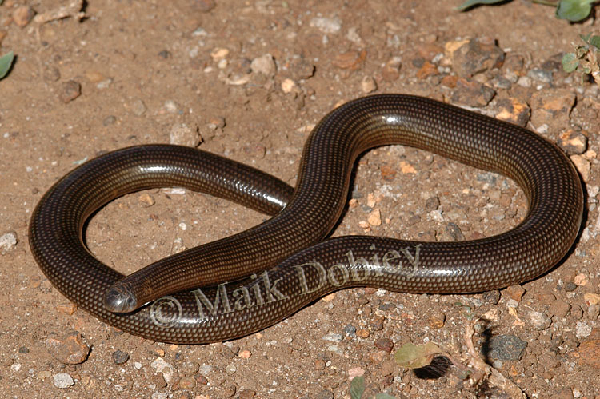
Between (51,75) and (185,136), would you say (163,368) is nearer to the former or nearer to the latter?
(185,136)

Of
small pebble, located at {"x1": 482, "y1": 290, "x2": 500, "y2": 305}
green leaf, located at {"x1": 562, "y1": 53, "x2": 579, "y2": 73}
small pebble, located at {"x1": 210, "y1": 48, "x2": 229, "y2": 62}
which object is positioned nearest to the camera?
small pebble, located at {"x1": 482, "y1": 290, "x2": 500, "y2": 305}

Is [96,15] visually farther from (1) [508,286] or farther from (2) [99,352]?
(1) [508,286]

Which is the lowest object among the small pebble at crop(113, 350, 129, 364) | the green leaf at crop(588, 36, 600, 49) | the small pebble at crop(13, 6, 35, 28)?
the small pebble at crop(113, 350, 129, 364)

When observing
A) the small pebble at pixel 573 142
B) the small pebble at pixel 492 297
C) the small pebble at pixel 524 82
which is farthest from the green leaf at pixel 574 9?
the small pebble at pixel 492 297

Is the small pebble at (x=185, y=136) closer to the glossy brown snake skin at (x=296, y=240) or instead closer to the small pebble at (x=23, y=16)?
the glossy brown snake skin at (x=296, y=240)

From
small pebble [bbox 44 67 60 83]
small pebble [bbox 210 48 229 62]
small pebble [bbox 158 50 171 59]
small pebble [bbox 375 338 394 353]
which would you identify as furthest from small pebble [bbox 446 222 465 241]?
small pebble [bbox 44 67 60 83]

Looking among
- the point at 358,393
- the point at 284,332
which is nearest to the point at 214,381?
the point at 284,332

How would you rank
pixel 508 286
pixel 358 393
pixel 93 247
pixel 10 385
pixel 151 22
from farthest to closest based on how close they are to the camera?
pixel 151 22 → pixel 93 247 → pixel 508 286 → pixel 10 385 → pixel 358 393

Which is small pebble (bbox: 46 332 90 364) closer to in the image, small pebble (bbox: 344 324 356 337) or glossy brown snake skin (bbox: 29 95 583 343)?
glossy brown snake skin (bbox: 29 95 583 343)
